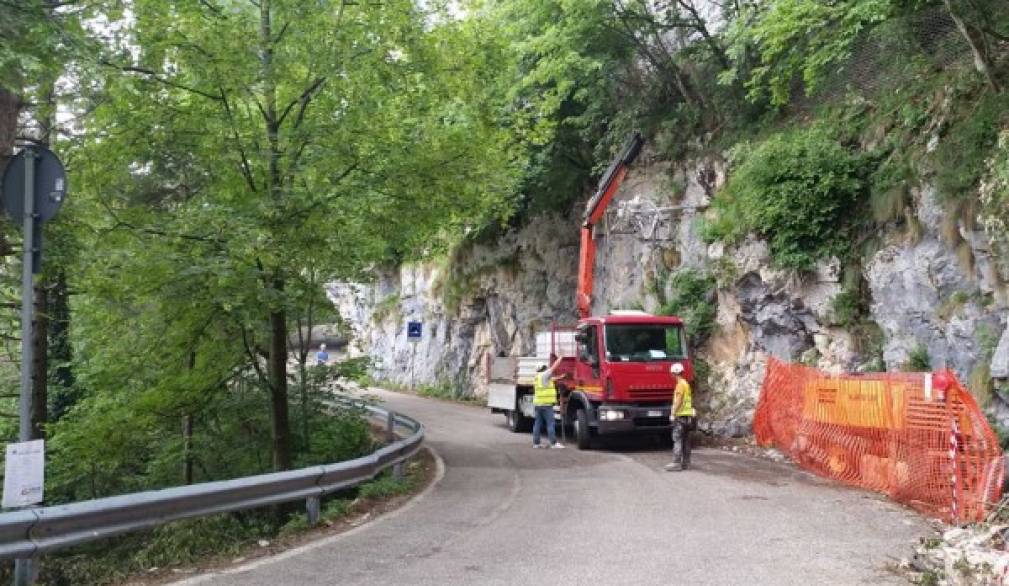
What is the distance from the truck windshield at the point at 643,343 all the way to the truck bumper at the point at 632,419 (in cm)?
97

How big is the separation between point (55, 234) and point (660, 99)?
56.1 ft

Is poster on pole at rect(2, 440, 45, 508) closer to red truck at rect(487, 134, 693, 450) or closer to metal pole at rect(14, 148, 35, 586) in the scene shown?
metal pole at rect(14, 148, 35, 586)

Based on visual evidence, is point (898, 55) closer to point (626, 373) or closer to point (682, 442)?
point (626, 373)

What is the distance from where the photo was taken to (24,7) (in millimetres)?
6285

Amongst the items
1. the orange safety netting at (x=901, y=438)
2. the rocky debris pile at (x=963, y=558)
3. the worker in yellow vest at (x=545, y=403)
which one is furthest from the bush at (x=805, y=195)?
the rocky debris pile at (x=963, y=558)

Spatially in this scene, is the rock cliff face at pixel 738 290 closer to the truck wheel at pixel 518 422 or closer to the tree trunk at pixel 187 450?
the tree trunk at pixel 187 450

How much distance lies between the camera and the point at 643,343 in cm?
1548

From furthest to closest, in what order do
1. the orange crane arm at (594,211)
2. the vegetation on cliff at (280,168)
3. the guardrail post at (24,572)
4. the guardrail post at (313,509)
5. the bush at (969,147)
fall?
the orange crane arm at (594,211), the bush at (969,147), the vegetation on cliff at (280,168), the guardrail post at (313,509), the guardrail post at (24,572)

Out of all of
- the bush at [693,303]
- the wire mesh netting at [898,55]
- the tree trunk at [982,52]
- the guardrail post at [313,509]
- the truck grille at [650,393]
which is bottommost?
the guardrail post at [313,509]

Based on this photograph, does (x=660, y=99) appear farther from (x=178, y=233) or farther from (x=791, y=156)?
(x=178, y=233)

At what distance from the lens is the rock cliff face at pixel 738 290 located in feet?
39.3

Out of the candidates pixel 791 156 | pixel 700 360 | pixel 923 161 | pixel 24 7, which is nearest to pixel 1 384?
pixel 24 7

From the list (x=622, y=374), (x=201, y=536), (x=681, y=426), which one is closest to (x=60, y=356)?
(x=201, y=536)

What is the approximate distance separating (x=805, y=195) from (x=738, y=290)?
297 centimetres
